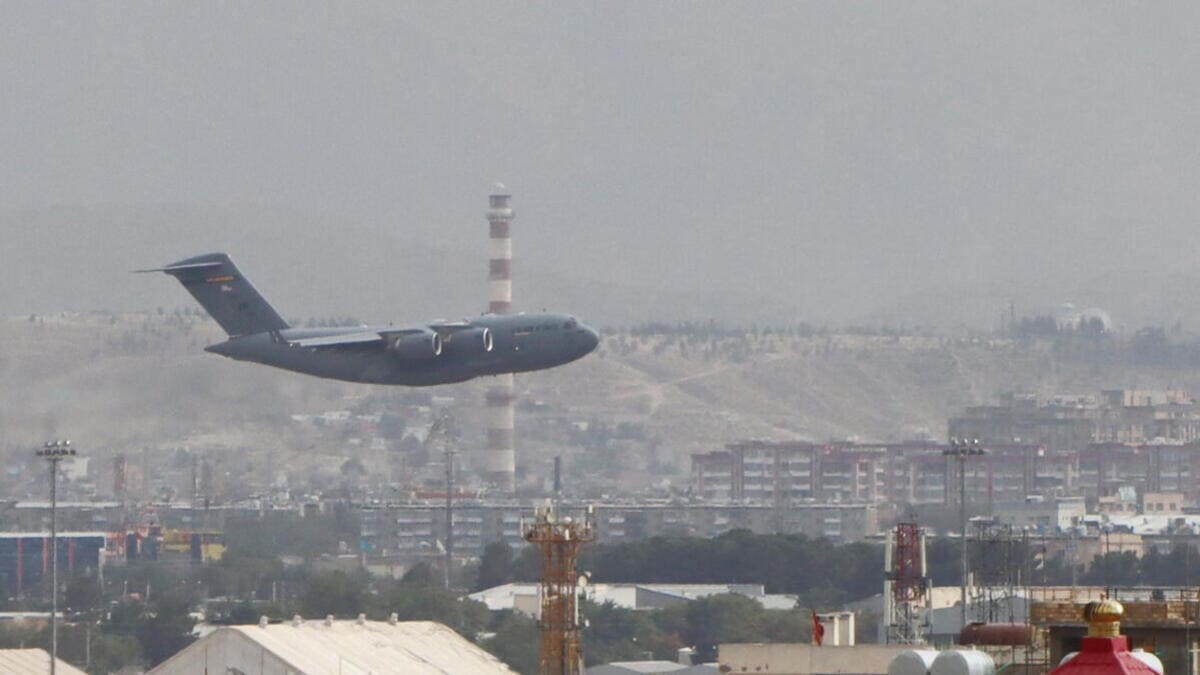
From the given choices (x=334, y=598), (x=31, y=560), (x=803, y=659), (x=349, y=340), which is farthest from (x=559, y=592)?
(x=31, y=560)

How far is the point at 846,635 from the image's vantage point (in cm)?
7712

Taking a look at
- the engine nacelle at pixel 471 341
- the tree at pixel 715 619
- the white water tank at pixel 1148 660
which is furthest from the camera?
the tree at pixel 715 619

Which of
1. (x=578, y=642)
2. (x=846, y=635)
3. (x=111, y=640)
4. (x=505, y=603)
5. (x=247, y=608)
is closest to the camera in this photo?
(x=578, y=642)

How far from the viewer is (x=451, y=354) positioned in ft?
352

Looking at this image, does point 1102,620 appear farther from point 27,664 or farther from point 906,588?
point 906,588

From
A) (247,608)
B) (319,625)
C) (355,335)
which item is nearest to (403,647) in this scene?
(319,625)

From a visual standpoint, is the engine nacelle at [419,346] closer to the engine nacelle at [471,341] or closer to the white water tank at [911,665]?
the engine nacelle at [471,341]

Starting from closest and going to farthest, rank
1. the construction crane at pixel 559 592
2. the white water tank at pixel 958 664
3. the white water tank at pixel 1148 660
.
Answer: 1. the white water tank at pixel 1148 660
2. the white water tank at pixel 958 664
3. the construction crane at pixel 559 592

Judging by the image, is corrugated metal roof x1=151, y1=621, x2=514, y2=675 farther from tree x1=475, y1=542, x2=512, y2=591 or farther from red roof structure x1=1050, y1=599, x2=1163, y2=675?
tree x1=475, y1=542, x2=512, y2=591

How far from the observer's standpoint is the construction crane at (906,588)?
252ft

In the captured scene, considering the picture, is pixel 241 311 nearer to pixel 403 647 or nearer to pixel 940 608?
pixel 940 608

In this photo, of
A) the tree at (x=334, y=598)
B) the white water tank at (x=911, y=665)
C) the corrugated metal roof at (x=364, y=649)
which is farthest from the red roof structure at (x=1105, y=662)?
the tree at (x=334, y=598)

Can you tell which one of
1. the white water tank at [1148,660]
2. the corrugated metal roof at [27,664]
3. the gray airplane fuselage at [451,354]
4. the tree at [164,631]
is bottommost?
the tree at [164,631]

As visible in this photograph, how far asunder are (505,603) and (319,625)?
7054 cm
